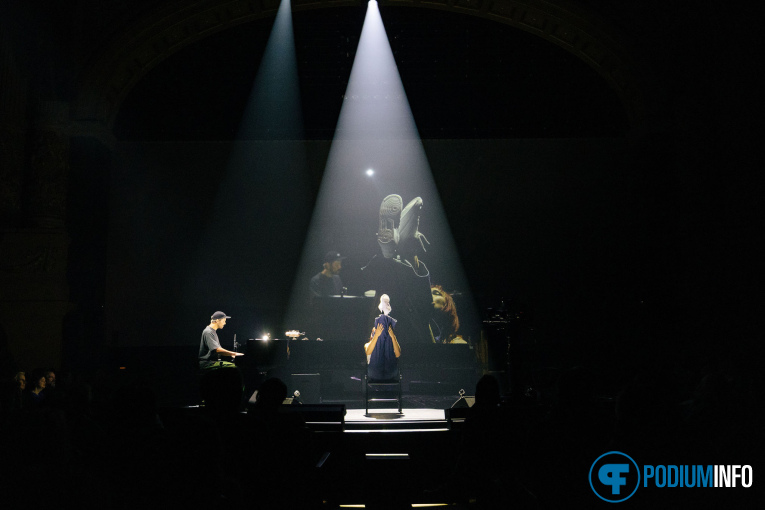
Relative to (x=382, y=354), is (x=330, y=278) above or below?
above

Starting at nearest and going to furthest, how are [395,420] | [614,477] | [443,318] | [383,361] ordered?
1. [614,477]
2. [395,420]
3. [383,361]
4. [443,318]

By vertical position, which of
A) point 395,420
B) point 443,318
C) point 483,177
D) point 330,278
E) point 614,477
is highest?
point 483,177

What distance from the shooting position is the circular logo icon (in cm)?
212

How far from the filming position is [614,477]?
2.15 meters

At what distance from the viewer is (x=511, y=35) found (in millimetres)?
8828

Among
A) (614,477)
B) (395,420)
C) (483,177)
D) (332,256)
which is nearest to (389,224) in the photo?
(332,256)

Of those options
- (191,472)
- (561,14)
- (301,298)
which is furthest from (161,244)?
(191,472)

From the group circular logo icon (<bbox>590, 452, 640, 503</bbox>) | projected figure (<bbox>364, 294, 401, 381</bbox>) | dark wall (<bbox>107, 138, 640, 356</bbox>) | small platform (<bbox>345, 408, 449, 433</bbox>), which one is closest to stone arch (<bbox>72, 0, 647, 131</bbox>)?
dark wall (<bbox>107, 138, 640, 356</bbox>)

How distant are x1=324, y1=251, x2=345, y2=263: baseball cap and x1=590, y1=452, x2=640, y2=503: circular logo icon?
26.3 ft

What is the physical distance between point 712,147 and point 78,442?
26.5 ft

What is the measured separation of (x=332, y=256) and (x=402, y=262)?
1290 millimetres

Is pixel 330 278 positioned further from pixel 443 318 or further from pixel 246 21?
pixel 246 21

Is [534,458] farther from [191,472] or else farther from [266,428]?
[191,472]

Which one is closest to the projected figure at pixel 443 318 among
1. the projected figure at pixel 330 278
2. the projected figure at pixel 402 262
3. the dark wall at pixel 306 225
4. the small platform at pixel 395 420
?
the projected figure at pixel 402 262
